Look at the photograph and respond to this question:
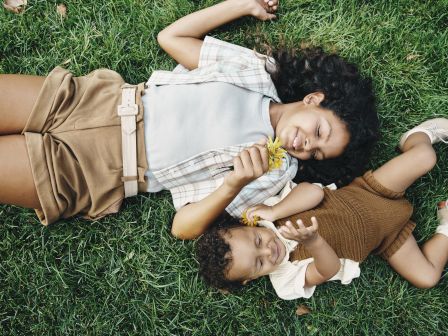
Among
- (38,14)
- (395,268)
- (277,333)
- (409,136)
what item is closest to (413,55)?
(409,136)

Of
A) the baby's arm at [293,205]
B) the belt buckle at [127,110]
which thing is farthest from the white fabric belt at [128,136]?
the baby's arm at [293,205]

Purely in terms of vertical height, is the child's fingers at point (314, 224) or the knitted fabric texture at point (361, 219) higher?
the child's fingers at point (314, 224)

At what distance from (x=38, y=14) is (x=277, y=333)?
2.80m

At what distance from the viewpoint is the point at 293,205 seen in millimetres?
2943

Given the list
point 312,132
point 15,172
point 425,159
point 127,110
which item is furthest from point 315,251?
point 15,172

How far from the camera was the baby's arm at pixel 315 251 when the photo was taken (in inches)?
91.3

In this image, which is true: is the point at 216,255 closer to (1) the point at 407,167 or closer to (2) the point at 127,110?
(2) the point at 127,110

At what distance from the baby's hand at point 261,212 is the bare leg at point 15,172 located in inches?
51.3

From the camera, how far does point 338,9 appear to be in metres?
3.45

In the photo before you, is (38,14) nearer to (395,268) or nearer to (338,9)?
(338,9)

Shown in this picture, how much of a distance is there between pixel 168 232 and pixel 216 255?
56 centimetres

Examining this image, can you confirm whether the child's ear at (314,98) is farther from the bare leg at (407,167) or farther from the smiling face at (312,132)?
the bare leg at (407,167)

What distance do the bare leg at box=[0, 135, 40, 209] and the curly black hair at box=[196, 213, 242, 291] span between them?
105 centimetres

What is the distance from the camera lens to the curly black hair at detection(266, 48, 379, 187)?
2977mm
